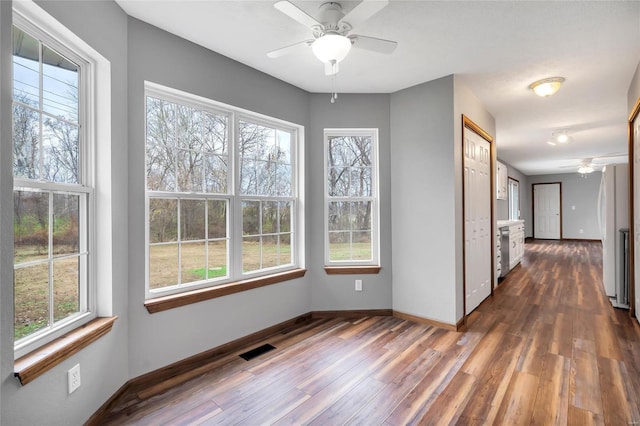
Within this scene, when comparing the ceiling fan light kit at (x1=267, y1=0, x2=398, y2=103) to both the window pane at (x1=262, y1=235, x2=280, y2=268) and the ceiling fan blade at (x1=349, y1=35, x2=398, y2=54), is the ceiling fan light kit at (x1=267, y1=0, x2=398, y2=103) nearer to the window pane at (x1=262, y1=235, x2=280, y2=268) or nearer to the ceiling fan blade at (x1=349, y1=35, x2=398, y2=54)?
the ceiling fan blade at (x1=349, y1=35, x2=398, y2=54)

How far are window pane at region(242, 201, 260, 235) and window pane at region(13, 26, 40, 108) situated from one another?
1.63m

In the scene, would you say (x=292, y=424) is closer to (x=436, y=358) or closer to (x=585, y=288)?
(x=436, y=358)

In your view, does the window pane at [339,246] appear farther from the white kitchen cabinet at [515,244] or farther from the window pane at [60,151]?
the white kitchen cabinet at [515,244]

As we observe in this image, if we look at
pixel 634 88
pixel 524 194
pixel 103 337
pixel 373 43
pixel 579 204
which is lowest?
pixel 103 337

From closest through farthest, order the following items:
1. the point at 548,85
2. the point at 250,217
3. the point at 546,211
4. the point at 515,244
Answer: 1. the point at 250,217
2. the point at 548,85
3. the point at 515,244
4. the point at 546,211

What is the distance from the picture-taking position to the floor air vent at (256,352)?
2.60 m

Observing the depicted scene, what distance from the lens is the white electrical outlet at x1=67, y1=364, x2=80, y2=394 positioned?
161 cm

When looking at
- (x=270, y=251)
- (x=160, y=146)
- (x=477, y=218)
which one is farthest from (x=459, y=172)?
(x=160, y=146)

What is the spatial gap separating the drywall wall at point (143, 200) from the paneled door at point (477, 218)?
2137 millimetres

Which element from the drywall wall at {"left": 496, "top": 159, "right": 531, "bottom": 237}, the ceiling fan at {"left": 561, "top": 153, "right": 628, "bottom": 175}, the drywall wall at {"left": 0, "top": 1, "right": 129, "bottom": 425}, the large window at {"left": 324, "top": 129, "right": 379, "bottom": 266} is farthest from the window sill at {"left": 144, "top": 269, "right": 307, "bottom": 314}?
the ceiling fan at {"left": 561, "top": 153, "right": 628, "bottom": 175}

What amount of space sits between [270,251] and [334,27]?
2.10m

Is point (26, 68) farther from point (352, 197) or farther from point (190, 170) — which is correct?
point (352, 197)

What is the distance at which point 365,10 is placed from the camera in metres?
1.66

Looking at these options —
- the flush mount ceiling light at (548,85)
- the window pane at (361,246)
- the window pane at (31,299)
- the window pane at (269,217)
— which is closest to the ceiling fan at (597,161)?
the flush mount ceiling light at (548,85)
